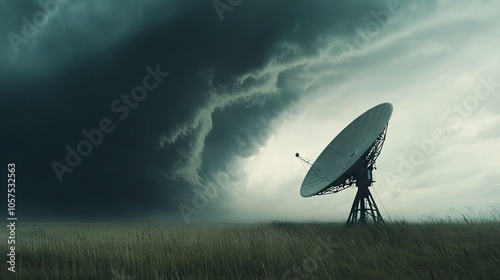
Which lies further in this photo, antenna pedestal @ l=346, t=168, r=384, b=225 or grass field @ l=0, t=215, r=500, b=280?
antenna pedestal @ l=346, t=168, r=384, b=225

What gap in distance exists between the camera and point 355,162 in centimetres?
2408

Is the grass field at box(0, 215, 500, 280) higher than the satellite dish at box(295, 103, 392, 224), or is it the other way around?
the satellite dish at box(295, 103, 392, 224)

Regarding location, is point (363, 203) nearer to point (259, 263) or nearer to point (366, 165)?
point (366, 165)

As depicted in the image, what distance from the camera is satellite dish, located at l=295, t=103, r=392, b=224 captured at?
2483 cm

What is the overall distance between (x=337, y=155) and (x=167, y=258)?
19911 millimetres

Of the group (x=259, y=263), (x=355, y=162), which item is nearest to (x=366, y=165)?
(x=355, y=162)

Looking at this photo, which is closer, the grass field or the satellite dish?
the grass field

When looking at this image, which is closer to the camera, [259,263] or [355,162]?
[259,263]

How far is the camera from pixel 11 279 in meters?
9.74

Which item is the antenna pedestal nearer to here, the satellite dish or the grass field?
the satellite dish

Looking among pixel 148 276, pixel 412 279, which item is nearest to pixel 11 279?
pixel 148 276

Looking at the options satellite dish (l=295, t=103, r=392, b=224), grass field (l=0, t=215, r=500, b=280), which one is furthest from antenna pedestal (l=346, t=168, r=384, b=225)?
grass field (l=0, t=215, r=500, b=280)

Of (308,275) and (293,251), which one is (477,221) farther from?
(308,275)

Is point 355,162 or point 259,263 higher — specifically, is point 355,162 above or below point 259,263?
above
